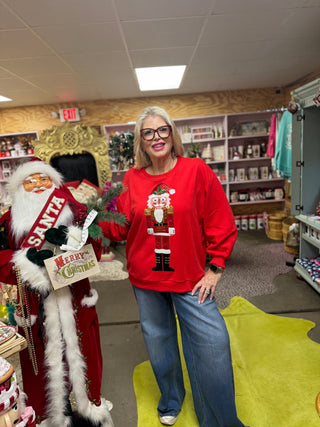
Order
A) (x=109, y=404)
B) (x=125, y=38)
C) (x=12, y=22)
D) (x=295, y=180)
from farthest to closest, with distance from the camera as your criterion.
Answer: (x=295, y=180) → (x=125, y=38) → (x=12, y=22) → (x=109, y=404)

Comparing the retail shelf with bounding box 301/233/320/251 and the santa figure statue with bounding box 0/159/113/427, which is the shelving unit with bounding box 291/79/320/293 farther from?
the santa figure statue with bounding box 0/159/113/427

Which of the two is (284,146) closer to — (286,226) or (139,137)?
(286,226)

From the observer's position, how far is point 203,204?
134cm

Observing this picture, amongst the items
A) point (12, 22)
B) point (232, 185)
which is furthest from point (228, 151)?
point (12, 22)

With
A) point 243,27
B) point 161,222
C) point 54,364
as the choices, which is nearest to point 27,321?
point 54,364

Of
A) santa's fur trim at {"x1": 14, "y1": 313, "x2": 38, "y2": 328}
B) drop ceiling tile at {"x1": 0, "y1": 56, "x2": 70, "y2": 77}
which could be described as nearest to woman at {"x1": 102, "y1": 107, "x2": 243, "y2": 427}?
santa's fur trim at {"x1": 14, "y1": 313, "x2": 38, "y2": 328}

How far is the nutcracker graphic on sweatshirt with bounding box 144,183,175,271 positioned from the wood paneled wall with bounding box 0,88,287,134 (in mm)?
4394

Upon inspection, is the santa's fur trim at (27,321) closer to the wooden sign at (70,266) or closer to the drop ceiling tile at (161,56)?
the wooden sign at (70,266)

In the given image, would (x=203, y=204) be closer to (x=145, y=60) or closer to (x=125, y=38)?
(x=125, y=38)

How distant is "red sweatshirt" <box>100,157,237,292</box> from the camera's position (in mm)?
1299

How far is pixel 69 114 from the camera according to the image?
5.26 m

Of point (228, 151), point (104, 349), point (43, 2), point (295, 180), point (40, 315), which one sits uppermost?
point (43, 2)

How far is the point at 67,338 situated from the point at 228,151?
4730mm

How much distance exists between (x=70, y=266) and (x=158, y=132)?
0.71m
